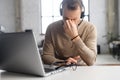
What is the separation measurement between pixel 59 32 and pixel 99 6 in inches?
272

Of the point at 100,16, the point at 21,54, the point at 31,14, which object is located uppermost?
the point at 31,14

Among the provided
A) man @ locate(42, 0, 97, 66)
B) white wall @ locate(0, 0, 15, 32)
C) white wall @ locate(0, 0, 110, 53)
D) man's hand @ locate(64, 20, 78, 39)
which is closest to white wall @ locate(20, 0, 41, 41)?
white wall @ locate(0, 0, 110, 53)

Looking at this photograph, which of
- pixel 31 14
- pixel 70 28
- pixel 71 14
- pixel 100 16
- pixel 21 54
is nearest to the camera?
pixel 21 54

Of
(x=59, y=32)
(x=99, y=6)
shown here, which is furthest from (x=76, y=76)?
(x=99, y=6)

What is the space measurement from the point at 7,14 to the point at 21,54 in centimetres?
813

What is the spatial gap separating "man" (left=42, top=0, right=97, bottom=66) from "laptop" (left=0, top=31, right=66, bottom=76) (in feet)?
1.32

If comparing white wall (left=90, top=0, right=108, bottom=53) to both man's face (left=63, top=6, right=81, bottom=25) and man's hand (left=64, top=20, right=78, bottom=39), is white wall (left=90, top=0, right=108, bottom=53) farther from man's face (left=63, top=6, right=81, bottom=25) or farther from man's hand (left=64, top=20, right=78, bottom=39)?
man's hand (left=64, top=20, right=78, bottom=39)

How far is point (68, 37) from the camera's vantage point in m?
1.74

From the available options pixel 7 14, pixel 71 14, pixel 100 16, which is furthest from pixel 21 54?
pixel 7 14

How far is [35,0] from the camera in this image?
336 inches

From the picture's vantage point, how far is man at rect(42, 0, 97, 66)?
1595 millimetres

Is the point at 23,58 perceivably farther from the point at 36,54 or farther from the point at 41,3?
the point at 41,3

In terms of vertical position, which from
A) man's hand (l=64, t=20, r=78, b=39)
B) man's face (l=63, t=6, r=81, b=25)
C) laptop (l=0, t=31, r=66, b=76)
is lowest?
laptop (l=0, t=31, r=66, b=76)

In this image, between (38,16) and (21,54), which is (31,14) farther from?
(21,54)
